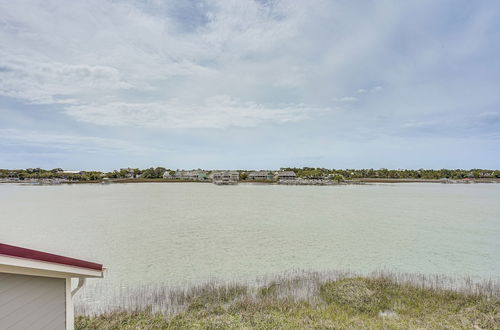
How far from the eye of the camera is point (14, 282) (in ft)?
11.4

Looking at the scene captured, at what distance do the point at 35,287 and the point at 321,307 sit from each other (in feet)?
25.2

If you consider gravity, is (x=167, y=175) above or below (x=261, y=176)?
above

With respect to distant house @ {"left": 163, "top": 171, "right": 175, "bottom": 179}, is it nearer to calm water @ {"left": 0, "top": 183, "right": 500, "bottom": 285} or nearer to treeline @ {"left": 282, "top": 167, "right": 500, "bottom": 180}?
treeline @ {"left": 282, "top": 167, "right": 500, "bottom": 180}

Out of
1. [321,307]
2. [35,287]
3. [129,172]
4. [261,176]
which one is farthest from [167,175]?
[35,287]

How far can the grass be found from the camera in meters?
7.31

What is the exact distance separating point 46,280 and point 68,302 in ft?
2.01

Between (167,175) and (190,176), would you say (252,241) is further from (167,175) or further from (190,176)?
(167,175)

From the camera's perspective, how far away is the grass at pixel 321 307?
7312 mm

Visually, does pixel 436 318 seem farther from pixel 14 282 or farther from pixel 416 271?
pixel 14 282

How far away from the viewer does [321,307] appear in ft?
28.2

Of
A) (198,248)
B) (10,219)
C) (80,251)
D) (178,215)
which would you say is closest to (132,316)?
(198,248)

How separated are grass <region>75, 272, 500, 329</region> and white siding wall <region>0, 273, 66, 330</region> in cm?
360

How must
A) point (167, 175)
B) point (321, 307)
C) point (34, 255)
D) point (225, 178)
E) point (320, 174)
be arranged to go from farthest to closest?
point (320, 174)
point (167, 175)
point (225, 178)
point (321, 307)
point (34, 255)

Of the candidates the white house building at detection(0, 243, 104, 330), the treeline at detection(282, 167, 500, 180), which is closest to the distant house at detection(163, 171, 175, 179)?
the treeline at detection(282, 167, 500, 180)
